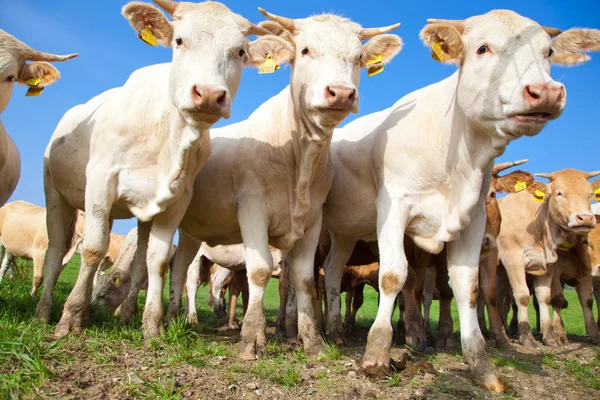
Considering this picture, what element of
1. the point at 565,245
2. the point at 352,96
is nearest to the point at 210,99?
the point at 352,96

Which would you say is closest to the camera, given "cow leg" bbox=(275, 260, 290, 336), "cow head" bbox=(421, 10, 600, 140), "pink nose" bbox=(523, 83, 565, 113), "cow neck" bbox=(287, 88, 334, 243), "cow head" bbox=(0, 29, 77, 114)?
"pink nose" bbox=(523, 83, 565, 113)

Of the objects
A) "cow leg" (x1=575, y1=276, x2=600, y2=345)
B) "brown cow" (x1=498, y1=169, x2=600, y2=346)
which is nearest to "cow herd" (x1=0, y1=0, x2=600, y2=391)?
"brown cow" (x1=498, y1=169, x2=600, y2=346)

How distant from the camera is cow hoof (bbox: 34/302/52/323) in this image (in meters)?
5.81

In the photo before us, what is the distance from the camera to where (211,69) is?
16.9ft

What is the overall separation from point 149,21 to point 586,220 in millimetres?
7338

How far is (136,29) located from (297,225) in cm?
264

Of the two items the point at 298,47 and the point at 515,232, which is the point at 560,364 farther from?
the point at 298,47

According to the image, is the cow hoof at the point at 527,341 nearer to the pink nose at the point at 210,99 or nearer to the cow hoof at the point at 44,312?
the pink nose at the point at 210,99

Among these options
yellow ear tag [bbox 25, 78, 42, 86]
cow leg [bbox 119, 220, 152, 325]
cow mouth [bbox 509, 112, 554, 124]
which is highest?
yellow ear tag [bbox 25, 78, 42, 86]

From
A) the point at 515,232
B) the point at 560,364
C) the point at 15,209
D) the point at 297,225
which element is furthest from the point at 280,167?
the point at 15,209

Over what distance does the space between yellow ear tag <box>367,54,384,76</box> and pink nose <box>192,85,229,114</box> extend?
6.69 feet

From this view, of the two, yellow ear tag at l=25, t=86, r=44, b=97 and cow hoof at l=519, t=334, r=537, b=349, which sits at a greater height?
yellow ear tag at l=25, t=86, r=44, b=97

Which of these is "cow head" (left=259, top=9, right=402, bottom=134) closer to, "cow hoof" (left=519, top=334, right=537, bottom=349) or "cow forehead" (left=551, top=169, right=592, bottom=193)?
"cow hoof" (left=519, top=334, right=537, bottom=349)

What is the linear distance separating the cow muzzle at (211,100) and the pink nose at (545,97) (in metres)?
2.59
